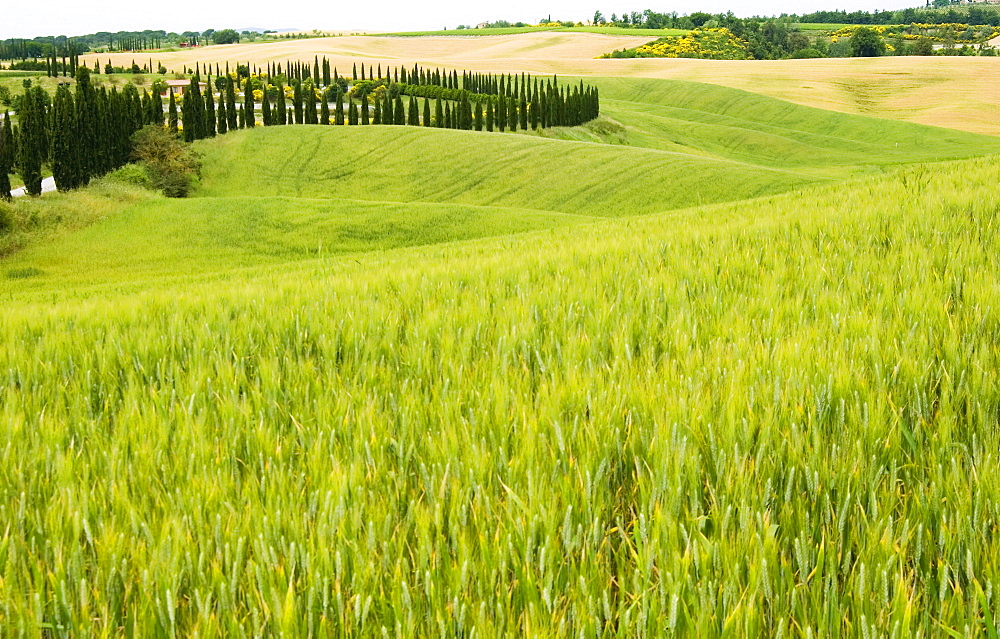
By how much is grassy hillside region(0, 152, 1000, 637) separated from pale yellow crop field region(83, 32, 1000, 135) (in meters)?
126

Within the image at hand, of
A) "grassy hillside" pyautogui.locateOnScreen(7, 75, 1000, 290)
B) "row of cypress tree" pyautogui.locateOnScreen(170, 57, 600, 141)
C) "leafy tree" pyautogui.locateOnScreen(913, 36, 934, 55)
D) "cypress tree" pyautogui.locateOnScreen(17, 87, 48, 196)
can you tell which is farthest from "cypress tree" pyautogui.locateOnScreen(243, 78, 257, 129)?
"leafy tree" pyautogui.locateOnScreen(913, 36, 934, 55)

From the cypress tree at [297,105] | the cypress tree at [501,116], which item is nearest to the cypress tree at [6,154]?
the cypress tree at [297,105]

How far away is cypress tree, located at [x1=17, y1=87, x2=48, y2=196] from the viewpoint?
5791cm

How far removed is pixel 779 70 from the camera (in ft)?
471

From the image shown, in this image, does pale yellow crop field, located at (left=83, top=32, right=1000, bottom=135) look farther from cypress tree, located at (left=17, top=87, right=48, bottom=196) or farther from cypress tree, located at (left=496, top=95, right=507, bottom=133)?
cypress tree, located at (left=17, top=87, right=48, bottom=196)

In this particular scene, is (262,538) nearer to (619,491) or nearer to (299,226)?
(619,491)

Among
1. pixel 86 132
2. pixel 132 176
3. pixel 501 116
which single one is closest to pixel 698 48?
pixel 501 116

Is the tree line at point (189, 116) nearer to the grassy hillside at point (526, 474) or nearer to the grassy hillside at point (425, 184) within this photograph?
the grassy hillside at point (425, 184)

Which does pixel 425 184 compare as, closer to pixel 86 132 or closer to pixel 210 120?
pixel 210 120

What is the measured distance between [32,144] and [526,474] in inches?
2789

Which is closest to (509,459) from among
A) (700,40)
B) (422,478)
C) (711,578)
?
(422,478)

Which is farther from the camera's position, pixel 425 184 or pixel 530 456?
pixel 425 184

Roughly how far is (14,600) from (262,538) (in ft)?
1.73

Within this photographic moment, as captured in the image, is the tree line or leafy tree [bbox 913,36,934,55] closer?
the tree line
